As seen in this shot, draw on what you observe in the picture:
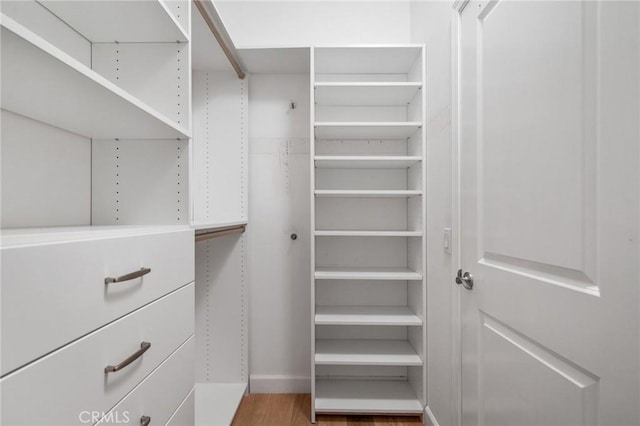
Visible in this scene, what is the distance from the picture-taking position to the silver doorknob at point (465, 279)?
1.24 metres

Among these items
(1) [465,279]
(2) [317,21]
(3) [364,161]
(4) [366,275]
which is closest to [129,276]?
(1) [465,279]

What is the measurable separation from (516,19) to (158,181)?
Answer: 1.29 meters

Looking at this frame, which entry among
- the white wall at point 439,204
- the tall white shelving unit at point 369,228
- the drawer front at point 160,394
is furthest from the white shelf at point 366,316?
the drawer front at point 160,394

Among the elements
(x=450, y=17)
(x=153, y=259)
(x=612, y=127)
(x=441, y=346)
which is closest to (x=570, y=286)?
(x=612, y=127)

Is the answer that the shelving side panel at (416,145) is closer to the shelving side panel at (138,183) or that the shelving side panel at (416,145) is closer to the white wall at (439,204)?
the white wall at (439,204)

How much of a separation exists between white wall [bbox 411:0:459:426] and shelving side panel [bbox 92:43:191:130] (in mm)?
1126

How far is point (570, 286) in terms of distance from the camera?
77 cm

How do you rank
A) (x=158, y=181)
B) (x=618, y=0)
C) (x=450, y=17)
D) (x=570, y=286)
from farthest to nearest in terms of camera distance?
1. (x=450, y=17)
2. (x=158, y=181)
3. (x=570, y=286)
4. (x=618, y=0)

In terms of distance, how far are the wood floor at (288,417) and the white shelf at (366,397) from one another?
0.06 meters

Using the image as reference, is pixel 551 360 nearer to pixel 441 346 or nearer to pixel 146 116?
pixel 441 346

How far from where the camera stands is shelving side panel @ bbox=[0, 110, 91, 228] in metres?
0.89

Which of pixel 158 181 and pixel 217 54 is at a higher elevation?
pixel 217 54

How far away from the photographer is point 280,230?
2.14 metres

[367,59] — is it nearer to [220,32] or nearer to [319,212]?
[220,32]
